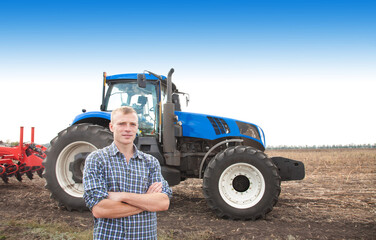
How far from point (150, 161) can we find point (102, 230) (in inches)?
18.6

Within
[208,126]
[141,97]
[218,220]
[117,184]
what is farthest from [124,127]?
[141,97]

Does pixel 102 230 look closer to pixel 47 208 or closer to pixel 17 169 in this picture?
pixel 47 208

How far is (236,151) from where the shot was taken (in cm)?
464

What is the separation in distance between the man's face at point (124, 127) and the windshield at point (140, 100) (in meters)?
3.52

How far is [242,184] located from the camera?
4676 mm

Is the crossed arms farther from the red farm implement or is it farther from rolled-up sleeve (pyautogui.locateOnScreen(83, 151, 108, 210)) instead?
the red farm implement

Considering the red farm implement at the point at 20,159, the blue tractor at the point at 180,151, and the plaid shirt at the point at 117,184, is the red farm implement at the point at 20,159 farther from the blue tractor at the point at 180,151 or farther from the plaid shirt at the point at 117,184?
the plaid shirt at the point at 117,184

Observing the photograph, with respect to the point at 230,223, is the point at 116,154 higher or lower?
higher

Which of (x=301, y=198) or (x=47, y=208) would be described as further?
(x=301, y=198)

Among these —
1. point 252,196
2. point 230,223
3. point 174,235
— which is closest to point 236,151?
point 252,196

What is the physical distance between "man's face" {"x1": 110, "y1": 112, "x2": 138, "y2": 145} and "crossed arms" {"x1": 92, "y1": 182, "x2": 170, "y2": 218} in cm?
31

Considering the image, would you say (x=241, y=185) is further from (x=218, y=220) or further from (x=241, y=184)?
(x=218, y=220)

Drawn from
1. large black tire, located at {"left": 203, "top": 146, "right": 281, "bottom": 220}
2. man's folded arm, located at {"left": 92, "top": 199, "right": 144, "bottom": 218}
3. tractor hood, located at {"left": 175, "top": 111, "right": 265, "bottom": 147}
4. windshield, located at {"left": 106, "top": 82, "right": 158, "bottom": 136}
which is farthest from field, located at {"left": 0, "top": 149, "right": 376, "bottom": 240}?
man's folded arm, located at {"left": 92, "top": 199, "right": 144, "bottom": 218}

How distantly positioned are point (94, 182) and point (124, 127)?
0.35 m
